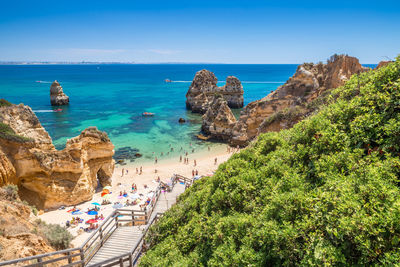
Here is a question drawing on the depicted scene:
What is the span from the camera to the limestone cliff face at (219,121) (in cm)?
4222

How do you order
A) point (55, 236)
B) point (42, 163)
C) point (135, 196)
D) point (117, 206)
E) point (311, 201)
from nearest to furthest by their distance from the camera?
point (311, 201), point (55, 236), point (42, 163), point (117, 206), point (135, 196)

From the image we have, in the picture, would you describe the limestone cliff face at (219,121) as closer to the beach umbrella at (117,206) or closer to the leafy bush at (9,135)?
the beach umbrella at (117,206)

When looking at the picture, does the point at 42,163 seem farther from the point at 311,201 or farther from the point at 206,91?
the point at 206,91

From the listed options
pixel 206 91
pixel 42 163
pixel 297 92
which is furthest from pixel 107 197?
pixel 206 91

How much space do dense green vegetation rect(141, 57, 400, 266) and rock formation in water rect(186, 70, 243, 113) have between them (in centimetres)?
5705

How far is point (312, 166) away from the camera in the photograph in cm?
639

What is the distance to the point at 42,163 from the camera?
18359mm

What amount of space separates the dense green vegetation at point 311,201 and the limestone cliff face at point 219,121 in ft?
109

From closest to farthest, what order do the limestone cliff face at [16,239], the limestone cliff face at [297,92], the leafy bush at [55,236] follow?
the limestone cliff face at [16,239], the leafy bush at [55,236], the limestone cliff face at [297,92]

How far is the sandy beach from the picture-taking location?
60.9ft

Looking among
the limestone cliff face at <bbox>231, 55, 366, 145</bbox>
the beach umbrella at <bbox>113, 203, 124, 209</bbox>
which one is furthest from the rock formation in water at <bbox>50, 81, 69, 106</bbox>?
the beach umbrella at <bbox>113, 203, 124, 209</bbox>

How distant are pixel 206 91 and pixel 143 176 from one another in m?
43.0

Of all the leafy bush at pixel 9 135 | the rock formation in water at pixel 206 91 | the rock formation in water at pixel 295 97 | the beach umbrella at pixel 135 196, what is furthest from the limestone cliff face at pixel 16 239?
the rock formation in water at pixel 206 91

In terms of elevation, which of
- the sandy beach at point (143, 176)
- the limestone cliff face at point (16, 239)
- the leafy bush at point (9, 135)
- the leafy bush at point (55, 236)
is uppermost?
the leafy bush at point (9, 135)
